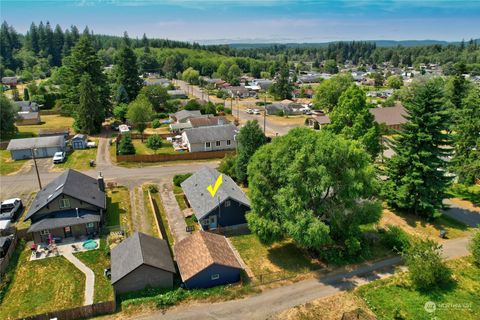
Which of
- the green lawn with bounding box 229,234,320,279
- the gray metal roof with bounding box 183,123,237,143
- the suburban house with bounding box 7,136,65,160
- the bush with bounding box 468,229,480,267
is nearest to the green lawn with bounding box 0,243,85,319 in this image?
the green lawn with bounding box 229,234,320,279

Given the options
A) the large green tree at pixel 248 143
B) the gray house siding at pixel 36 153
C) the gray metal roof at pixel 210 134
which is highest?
the large green tree at pixel 248 143

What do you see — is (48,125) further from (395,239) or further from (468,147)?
(468,147)

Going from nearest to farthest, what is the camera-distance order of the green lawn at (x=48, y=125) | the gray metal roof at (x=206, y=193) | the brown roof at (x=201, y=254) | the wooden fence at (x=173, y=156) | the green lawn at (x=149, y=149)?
the brown roof at (x=201, y=254)
the gray metal roof at (x=206, y=193)
the wooden fence at (x=173, y=156)
the green lawn at (x=149, y=149)
the green lawn at (x=48, y=125)

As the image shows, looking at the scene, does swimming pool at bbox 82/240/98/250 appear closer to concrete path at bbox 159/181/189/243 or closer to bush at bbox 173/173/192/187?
concrete path at bbox 159/181/189/243

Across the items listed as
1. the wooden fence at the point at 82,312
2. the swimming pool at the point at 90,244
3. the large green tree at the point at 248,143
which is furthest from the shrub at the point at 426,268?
→ the swimming pool at the point at 90,244

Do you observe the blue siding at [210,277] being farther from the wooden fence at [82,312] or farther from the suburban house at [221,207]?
→ the suburban house at [221,207]

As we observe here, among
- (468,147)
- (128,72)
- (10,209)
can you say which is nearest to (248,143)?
(10,209)
